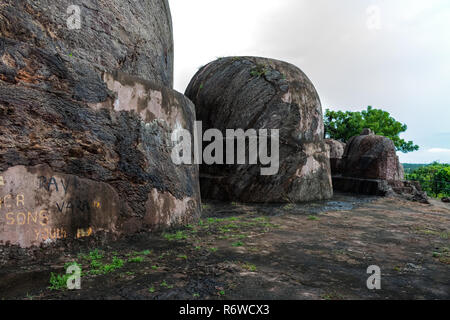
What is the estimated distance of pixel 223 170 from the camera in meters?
5.82

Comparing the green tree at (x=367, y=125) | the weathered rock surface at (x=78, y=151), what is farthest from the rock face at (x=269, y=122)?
the green tree at (x=367, y=125)

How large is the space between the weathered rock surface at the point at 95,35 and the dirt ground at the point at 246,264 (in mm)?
1335

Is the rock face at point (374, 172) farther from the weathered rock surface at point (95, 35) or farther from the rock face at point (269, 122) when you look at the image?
the weathered rock surface at point (95, 35)

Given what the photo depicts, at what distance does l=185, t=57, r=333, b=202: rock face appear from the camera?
566 cm

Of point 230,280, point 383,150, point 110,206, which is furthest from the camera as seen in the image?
point 383,150

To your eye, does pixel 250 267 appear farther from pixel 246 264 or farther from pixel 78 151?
pixel 78 151

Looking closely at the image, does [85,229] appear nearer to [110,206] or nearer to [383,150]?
[110,206]

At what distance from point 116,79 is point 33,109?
722 mm

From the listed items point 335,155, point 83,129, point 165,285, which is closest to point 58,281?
point 165,285

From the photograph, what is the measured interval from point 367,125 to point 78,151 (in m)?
27.8

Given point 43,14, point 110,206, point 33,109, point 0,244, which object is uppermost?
point 43,14

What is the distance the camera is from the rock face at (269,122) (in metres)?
5.66

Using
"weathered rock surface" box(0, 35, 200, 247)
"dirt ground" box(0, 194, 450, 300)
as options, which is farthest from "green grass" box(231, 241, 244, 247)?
"weathered rock surface" box(0, 35, 200, 247)
